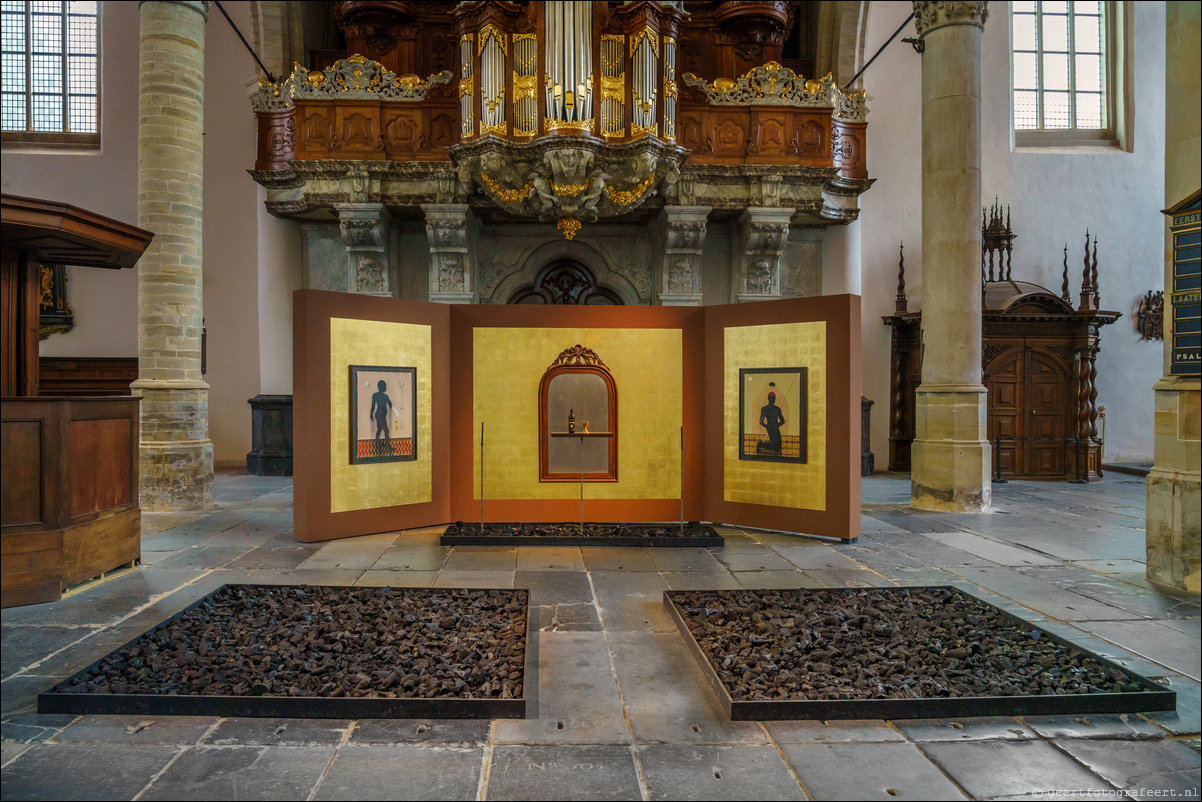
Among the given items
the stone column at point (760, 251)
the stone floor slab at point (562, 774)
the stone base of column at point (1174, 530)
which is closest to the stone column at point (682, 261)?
the stone column at point (760, 251)

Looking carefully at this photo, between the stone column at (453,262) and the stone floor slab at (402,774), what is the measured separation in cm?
887

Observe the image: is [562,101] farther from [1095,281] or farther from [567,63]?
[1095,281]

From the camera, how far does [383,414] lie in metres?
7.25

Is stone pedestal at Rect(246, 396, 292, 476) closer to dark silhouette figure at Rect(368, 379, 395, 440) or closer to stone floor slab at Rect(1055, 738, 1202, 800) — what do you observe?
dark silhouette figure at Rect(368, 379, 395, 440)

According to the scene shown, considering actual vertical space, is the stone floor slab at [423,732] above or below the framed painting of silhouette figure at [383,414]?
below

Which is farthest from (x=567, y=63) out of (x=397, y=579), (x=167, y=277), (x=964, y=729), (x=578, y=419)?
(x=964, y=729)

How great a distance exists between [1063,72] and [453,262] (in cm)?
1231

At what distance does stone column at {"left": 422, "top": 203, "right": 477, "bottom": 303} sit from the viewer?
424 inches

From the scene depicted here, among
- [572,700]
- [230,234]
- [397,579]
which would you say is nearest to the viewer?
[572,700]

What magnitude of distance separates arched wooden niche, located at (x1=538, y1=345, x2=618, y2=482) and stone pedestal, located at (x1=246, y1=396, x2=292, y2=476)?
6.30 metres

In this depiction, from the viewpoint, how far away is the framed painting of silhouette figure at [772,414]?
7.27 m

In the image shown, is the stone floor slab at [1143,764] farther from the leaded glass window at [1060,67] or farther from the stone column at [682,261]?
the leaded glass window at [1060,67]

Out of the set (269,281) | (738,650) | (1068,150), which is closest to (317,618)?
(738,650)

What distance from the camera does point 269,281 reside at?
39.4 feet
